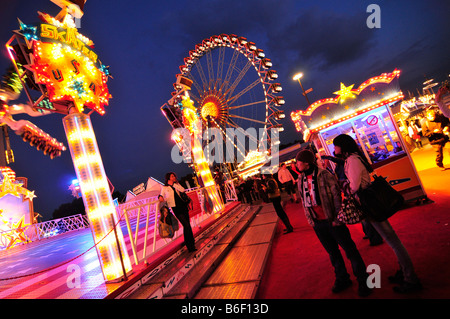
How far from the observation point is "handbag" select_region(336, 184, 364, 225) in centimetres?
234

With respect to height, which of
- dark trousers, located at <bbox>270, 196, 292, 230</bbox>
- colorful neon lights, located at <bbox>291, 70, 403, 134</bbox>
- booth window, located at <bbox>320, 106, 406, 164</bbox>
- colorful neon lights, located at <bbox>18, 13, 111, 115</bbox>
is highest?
colorful neon lights, located at <bbox>18, 13, 111, 115</bbox>

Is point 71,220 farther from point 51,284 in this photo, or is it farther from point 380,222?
point 380,222

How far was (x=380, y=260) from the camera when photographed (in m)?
3.09

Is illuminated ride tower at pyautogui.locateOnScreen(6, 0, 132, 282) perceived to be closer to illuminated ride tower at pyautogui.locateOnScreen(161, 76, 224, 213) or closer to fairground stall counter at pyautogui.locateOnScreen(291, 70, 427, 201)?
illuminated ride tower at pyautogui.locateOnScreen(161, 76, 224, 213)

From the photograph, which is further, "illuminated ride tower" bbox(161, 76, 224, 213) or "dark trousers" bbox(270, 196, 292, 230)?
"illuminated ride tower" bbox(161, 76, 224, 213)

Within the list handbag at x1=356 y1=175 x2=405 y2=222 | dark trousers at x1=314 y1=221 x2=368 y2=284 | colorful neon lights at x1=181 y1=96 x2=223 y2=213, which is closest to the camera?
handbag at x1=356 y1=175 x2=405 y2=222

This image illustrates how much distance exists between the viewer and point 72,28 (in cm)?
427

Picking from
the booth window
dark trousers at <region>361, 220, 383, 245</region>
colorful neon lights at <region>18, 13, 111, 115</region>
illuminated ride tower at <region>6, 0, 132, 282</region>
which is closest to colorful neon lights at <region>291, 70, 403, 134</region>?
the booth window

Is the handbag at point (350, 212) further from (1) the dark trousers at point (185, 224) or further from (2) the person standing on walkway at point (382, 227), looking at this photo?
(1) the dark trousers at point (185, 224)

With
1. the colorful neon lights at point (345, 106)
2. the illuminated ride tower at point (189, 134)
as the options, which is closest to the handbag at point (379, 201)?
the colorful neon lights at point (345, 106)

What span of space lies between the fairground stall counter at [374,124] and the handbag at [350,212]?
4.41 meters

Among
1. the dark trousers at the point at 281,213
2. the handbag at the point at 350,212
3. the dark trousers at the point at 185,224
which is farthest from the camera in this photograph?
the dark trousers at the point at 281,213

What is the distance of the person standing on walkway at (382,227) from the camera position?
2.24 m

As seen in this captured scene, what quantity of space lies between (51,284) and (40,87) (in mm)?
3597
